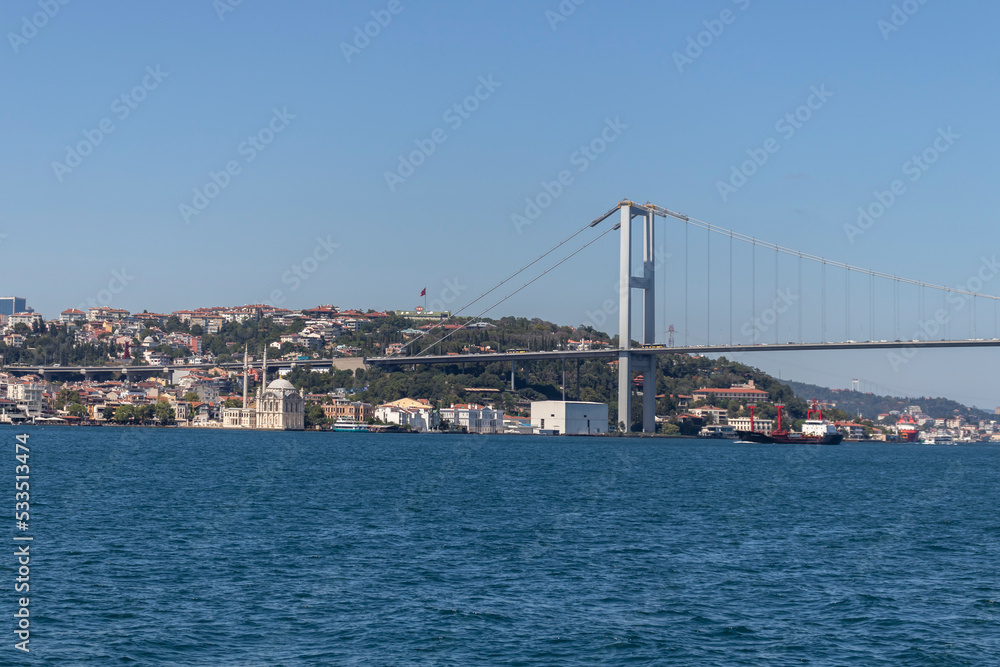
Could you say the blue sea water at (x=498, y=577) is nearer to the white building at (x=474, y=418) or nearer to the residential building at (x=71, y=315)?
the white building at (x=474, y=418)

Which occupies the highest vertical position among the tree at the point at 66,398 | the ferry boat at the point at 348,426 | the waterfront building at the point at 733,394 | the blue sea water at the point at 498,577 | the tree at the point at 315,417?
the waterfront building at the point at 733,394

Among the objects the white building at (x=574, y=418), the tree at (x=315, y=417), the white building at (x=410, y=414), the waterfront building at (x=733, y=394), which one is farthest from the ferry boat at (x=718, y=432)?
the tree at (x=315, y=417)

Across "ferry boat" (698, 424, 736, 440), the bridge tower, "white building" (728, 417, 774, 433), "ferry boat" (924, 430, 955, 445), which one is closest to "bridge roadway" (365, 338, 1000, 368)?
the bridge tower

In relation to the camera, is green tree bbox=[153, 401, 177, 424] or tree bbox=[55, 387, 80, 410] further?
tree bbox=[55, 387, 80, 410]

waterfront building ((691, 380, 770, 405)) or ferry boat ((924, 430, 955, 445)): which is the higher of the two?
waterfront building ((691, 380, 770, 405))

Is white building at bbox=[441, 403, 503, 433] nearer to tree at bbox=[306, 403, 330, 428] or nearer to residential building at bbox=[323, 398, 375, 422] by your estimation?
residential building at bbox=[323, 398, 375, 422]

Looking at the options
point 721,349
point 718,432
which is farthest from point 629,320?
point 718,432
